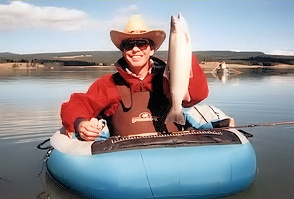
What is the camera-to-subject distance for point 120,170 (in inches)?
169

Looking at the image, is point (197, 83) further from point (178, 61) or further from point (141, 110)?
point (141, 110)

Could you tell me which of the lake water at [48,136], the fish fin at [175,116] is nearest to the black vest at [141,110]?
the fish fin at [175,116]

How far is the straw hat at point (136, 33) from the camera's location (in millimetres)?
4871

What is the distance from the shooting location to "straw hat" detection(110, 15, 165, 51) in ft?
16.0

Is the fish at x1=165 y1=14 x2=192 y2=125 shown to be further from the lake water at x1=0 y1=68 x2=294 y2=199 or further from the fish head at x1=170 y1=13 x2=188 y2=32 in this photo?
the lake water at x1=0 y1=68 x2=294 y2=199

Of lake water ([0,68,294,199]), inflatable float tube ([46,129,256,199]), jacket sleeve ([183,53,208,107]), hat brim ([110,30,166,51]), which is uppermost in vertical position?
hat brim ([110,30,166,51])

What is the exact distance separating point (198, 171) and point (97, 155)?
1.17 m

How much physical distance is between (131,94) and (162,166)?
1261 millimetres

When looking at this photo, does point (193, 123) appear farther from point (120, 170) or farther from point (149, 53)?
point (120, 170)

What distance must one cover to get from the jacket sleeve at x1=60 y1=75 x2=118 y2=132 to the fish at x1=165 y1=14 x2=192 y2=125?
1.14 meters

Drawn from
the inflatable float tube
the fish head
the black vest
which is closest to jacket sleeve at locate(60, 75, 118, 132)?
the black vest

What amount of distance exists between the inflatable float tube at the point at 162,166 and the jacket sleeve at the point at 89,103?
44 cm

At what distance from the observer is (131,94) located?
516 centimetres

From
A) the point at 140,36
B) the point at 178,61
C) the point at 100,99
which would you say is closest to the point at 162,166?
the point at 178,61
